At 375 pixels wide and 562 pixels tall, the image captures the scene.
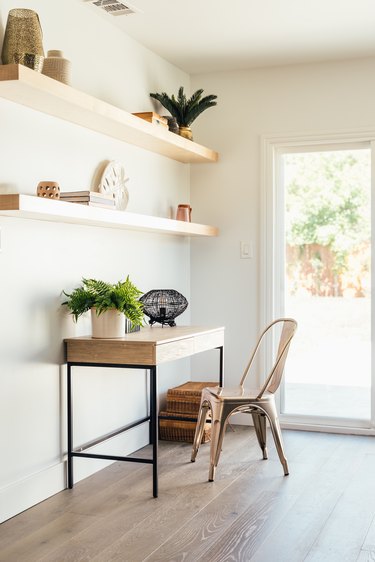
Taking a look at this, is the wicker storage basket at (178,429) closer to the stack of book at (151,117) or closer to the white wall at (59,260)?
the white wall at (59,260)

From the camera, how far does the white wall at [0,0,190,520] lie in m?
3.29

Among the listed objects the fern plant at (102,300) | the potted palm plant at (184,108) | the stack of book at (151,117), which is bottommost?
the fern plant at (102,300)

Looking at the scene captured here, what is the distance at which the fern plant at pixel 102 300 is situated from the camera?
363 centimetres

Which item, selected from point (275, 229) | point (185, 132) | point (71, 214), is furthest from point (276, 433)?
point (185, 132)

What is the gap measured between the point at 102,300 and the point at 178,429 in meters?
1.40

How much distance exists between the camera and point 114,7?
3.79m

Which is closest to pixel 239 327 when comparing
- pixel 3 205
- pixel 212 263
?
pixel 212 263

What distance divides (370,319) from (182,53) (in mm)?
2175

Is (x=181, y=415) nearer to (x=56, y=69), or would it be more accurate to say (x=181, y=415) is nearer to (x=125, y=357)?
(x=125, y=357)

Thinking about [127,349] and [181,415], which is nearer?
[127,349]

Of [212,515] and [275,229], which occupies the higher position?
[275,229]

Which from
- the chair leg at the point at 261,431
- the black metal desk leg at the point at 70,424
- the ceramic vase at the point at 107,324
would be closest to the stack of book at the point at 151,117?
the ceramic vase at the point at 107,324

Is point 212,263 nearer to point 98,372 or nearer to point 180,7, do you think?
point 98,372

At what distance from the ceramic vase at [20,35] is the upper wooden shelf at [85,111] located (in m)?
0.15
